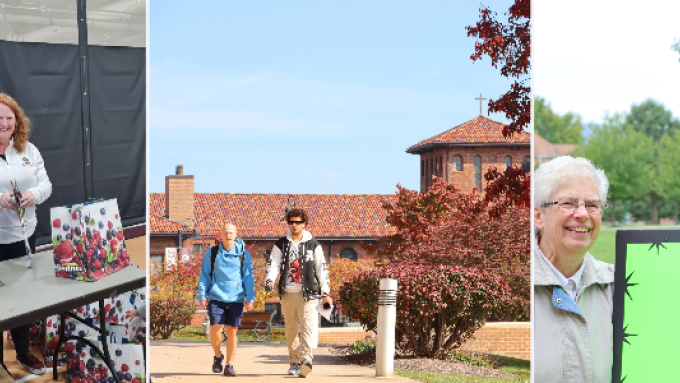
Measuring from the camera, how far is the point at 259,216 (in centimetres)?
662

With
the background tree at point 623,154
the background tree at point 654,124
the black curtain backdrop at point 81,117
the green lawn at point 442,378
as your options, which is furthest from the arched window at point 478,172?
the black curtain backdrop at point 81,117

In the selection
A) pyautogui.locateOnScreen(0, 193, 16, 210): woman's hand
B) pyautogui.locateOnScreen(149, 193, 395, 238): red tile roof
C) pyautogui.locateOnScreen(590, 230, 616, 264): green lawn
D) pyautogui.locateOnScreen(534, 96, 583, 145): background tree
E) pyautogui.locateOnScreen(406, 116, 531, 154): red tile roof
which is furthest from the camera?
pyautogui.locateOnScreen(406, 116, 531, 154): red tile roof

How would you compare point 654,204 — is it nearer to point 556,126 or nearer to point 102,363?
point 556,126

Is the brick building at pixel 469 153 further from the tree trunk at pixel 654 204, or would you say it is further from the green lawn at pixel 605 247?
the green lawn at pixel 605 247

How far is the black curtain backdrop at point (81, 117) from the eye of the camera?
19.3 feet

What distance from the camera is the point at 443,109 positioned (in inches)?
268

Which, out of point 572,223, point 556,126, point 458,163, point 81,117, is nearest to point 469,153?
point 458,163

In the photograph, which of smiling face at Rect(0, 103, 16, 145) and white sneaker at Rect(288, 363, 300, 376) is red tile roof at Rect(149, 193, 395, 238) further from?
smiling face at Rect(0, 103, 16, 145)

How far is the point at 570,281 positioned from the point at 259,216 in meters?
2.54

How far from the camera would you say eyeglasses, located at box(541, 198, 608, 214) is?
17.4 ft

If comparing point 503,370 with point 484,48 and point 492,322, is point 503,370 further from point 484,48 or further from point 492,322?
point 484,48

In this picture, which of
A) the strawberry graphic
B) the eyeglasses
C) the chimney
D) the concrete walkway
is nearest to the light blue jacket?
the concrete walkway

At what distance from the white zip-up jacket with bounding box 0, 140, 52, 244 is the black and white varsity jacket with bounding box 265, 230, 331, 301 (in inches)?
67.3

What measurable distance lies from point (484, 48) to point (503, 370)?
119 inches
